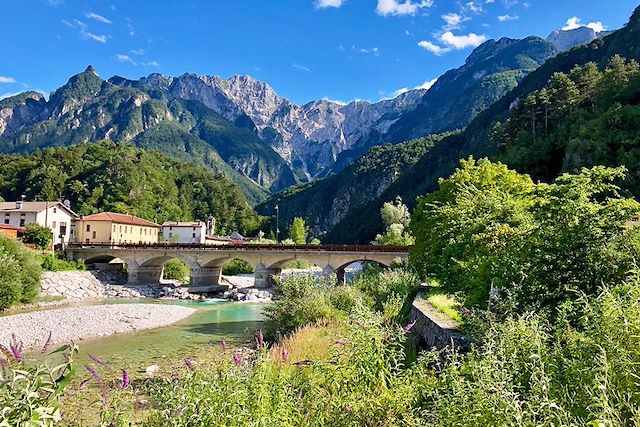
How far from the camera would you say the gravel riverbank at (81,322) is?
25.3 m

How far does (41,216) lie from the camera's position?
63.4m

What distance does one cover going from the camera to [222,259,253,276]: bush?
73000 mm

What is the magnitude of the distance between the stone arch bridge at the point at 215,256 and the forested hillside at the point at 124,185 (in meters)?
44.0

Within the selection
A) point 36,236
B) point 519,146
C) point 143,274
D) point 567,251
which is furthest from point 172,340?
point 519,146

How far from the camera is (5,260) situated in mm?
32969

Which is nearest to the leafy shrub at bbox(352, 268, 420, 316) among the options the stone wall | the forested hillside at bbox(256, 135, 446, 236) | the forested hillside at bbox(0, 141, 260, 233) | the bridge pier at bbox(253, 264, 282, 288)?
the stone wall

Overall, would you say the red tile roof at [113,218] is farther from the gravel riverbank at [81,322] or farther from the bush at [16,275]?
the gravel riverbank at [81,322]

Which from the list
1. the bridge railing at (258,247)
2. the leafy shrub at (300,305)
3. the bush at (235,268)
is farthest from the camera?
the bush at (235,268)

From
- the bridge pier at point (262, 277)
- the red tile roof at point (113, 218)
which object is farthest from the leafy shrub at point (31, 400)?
the red tile roof at point (113, 218)

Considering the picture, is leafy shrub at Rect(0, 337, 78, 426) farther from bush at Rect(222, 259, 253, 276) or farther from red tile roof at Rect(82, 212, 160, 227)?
red tile roof at Rect(82, 212, 160, 227)

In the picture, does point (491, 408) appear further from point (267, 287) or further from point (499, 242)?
point (267, 287)

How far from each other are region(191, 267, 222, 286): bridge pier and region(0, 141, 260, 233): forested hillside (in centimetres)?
5010

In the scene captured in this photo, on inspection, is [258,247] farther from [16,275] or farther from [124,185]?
[124,185]

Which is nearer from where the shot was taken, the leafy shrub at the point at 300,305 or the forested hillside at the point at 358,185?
the leafy shrub at the point at 300,305
